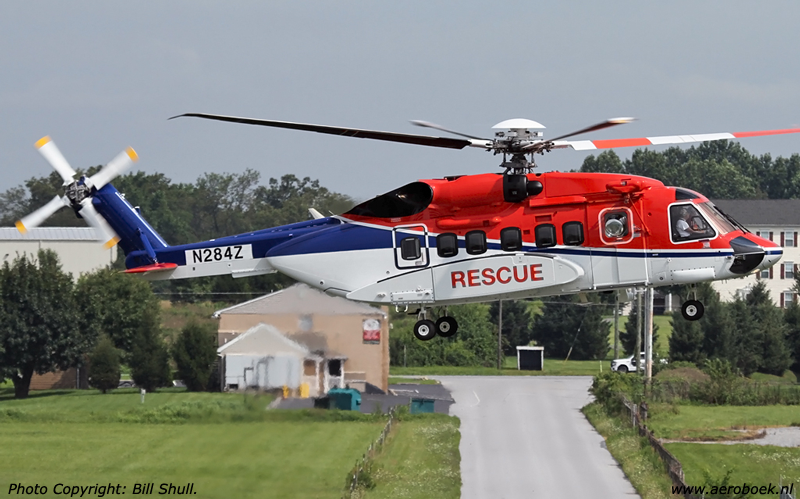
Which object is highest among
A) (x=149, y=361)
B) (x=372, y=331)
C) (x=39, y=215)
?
(x=39, y=215)

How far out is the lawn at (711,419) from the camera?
5588 centimetres

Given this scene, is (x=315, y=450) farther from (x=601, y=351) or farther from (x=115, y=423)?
(x=601, y=351)

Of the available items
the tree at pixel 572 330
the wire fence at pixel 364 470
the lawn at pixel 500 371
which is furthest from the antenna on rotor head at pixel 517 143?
the tree at pixel 572 330

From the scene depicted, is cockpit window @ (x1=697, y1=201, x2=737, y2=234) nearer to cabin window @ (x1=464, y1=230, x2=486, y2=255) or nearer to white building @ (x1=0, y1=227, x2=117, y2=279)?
cabin window @ (x1=464, y1=230, x2=486, y2=255)

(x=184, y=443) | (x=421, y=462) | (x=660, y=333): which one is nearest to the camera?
(x=184, y=443)

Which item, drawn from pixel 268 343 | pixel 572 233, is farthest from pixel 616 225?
pixel 268 343

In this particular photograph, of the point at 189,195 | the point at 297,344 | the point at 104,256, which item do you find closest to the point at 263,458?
the point at 297,344

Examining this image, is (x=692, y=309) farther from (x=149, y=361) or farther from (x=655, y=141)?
(x=149, y=361)

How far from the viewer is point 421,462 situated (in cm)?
4784

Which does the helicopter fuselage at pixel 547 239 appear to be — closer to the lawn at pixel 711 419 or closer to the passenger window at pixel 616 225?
the passenger window at pixel 616 225

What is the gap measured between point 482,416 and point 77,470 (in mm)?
25139

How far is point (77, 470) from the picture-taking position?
4203cm

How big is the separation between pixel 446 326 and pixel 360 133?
4.77 m

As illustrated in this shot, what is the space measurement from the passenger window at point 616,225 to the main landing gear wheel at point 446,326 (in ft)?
12.2
